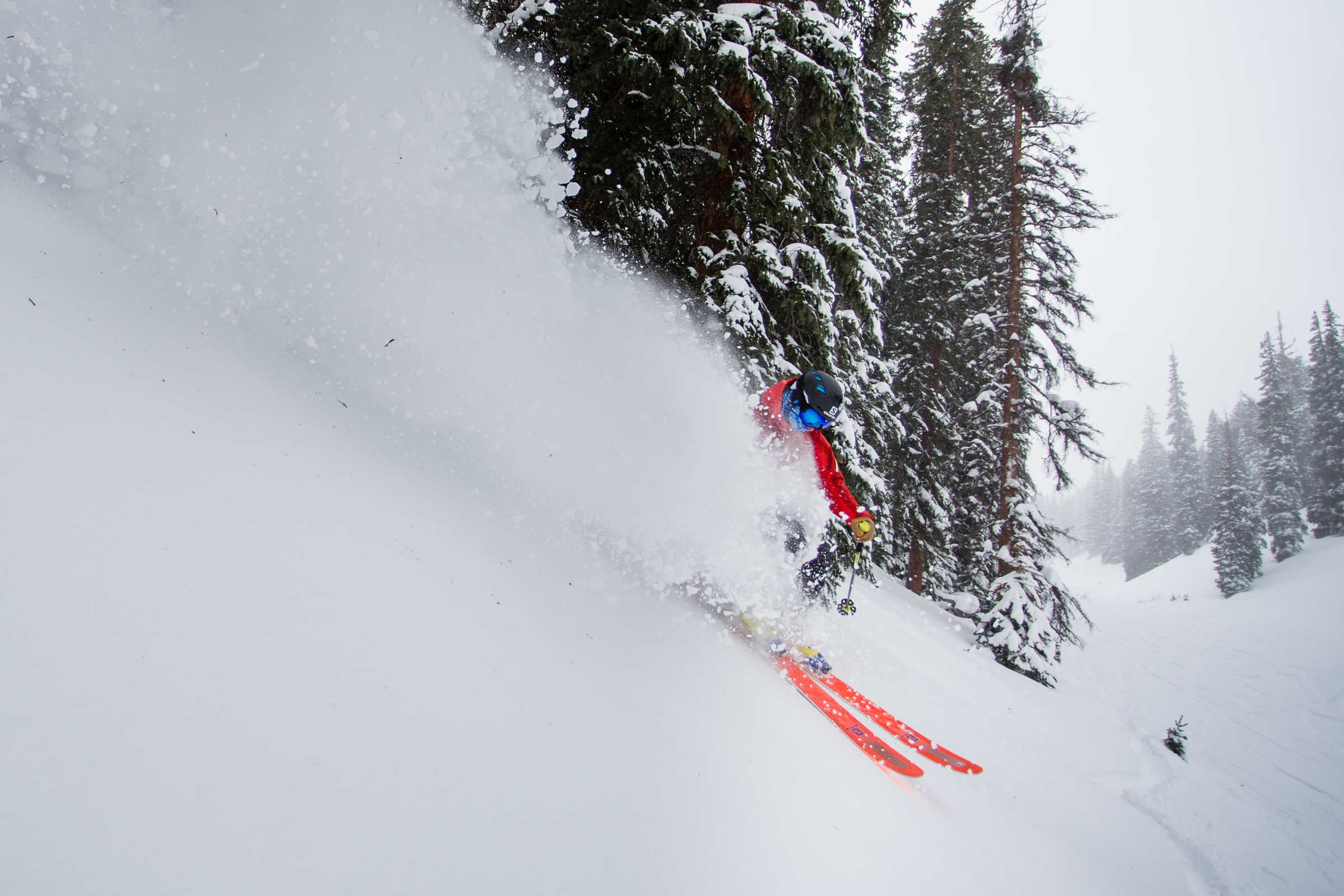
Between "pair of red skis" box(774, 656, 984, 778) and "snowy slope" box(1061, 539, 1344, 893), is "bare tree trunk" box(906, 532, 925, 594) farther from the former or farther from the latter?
"pair of red skis" box(774, 656, 984, 778)

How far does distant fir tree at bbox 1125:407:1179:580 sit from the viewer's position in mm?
61031

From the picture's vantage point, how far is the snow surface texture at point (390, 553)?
5.42 feet

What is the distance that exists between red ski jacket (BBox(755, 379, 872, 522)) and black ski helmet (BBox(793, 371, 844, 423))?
15.0 inches

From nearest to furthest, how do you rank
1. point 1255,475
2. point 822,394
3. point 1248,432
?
point 822,394
point 1255,475
point 1248,432

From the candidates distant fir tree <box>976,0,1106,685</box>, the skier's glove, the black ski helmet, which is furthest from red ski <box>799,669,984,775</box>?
distant fir tree <box>976,0,1106,685</box>

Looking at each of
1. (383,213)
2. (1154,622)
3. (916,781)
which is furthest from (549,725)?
(1154,622)

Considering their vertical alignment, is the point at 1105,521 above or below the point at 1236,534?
above

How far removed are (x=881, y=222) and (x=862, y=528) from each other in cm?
1184

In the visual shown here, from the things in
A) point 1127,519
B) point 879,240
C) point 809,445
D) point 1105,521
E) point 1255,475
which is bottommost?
point 809,445

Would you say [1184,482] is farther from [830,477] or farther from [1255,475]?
[830,477]

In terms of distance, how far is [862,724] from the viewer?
5227mm

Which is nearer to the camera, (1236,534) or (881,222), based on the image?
(881,222)

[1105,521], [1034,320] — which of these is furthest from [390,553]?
[1105,521]

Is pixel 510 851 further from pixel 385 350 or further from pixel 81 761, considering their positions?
pixel 385 350
